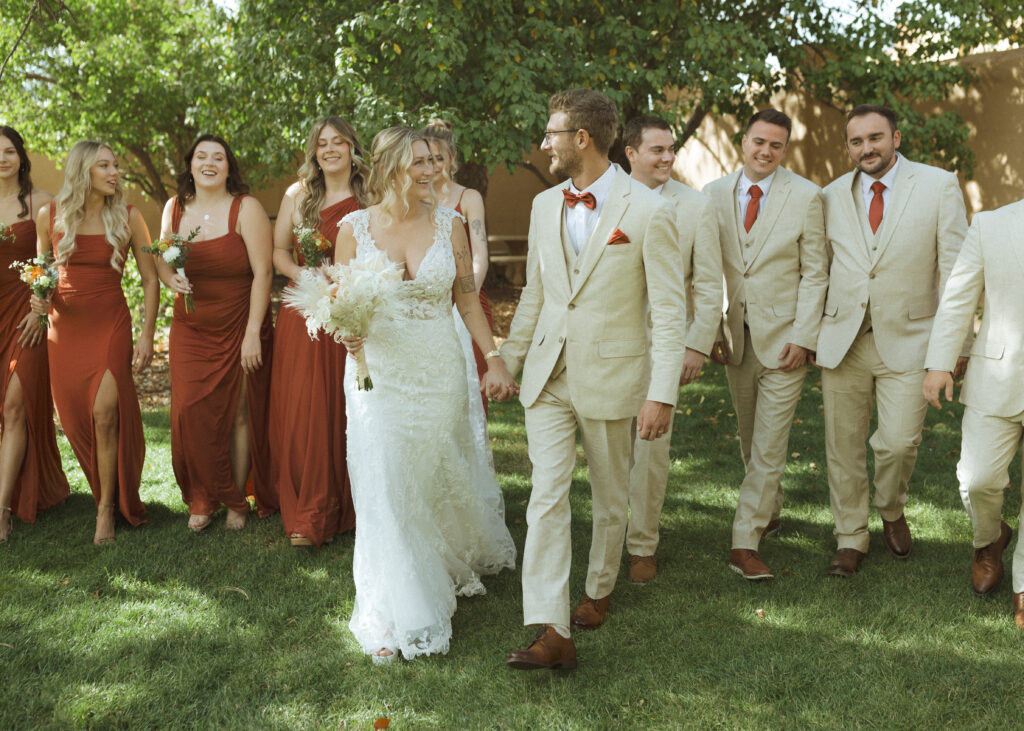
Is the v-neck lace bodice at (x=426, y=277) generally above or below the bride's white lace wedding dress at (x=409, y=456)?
above

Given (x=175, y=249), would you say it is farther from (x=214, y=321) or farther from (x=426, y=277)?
(x=426, y=277)

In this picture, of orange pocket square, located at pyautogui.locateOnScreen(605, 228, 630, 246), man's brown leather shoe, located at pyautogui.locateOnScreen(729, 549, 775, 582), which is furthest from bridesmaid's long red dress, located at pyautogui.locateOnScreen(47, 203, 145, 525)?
man's brown leather shoe, located at pyautogui.locateOnScreen(729, 549, 775, 582)

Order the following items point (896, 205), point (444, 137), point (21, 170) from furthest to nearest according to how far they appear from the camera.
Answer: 1. point (21, 170)
2. point (444, 137)
3. point (896, 205)

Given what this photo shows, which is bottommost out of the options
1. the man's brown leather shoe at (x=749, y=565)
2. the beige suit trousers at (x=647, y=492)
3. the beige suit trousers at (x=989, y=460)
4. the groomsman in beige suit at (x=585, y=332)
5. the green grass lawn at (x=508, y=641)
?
the green grass lawn at (x=508, y=641)

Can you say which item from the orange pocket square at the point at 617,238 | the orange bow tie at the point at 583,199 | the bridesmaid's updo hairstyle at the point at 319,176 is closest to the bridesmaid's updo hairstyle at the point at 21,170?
the bridesmaid's updo hairstyle at the point at 319,176

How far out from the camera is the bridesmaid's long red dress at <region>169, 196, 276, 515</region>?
19.4 ft

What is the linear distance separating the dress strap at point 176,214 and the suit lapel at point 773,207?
11.9 feet

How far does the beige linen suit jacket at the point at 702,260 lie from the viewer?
16.3 ft

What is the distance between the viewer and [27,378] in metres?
6.11

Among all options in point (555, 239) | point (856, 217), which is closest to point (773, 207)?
point (856, 217)

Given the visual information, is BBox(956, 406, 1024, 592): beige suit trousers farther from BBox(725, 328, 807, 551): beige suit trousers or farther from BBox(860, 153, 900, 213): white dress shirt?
BBox(860, 153, 900, 213): white dress shirt

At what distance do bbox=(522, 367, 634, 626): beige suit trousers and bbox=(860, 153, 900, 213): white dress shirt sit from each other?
201 cm

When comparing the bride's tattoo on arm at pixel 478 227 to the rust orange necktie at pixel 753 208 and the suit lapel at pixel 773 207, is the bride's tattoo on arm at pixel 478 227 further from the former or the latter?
the suit lapel at pixel 773 207

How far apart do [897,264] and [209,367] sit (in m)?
4.21
